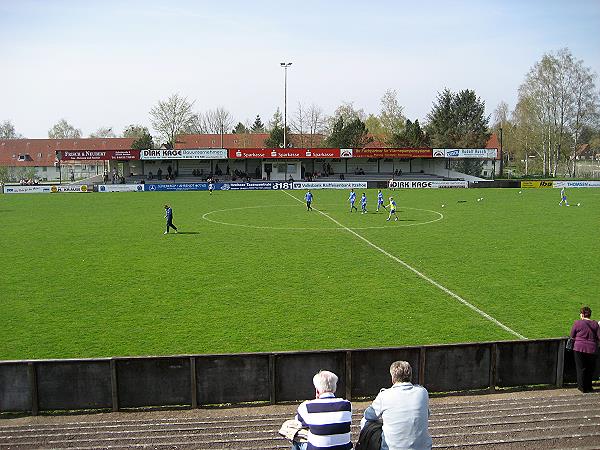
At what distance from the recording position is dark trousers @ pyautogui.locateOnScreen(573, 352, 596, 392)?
956cm

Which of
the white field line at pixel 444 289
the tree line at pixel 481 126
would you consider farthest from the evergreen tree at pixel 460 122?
the white field line at pixel 444 289

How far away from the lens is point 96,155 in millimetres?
69625

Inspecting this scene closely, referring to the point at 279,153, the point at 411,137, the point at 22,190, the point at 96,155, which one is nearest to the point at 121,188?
the point at 96,155

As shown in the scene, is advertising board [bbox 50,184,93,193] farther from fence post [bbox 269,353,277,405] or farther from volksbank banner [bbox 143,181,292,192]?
fence post [bbox 269,353,277,405]

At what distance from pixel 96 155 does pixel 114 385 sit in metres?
64.9

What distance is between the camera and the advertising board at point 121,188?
63688 millimetres

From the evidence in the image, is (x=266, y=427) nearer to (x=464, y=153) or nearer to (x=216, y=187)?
(x=216, y=187)

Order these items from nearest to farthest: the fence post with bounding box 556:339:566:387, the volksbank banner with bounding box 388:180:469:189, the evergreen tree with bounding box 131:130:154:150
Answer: the fence post with bounding box 556:339:566:387, the volksbank banner with bounding box 388:180:469:189, the evergreen tree with bounding box 131:130:154:150

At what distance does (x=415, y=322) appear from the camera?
46.5ft

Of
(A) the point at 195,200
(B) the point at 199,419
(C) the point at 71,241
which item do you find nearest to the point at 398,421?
(B) the point at 199,419

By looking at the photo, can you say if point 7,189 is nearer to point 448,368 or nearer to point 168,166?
point 168,166

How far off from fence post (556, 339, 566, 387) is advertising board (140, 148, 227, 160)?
215 feet

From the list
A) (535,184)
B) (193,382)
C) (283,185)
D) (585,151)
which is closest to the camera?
(193,382)

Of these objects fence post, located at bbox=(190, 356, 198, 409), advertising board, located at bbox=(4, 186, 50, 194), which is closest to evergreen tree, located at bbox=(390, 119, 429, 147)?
advertising board, located at bbox=(4, 186, 50, 194)
